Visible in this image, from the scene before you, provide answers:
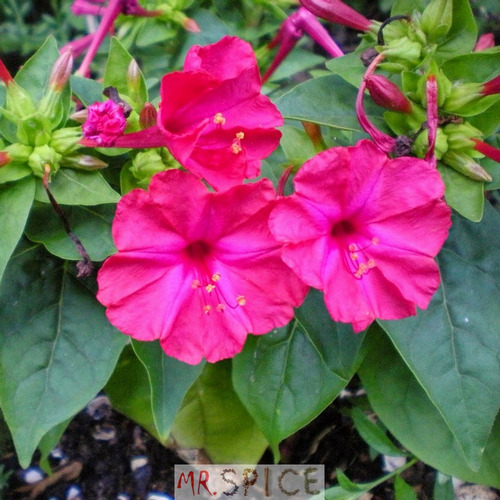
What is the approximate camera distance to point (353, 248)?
95cm

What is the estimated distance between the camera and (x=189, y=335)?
38.5 inches

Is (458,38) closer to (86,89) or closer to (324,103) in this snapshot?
(324,103)

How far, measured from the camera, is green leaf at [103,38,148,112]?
1041 mm

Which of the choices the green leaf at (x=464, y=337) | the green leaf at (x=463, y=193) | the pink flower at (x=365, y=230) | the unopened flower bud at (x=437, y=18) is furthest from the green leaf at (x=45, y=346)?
the unopened flower bud at (x=437, y=18)

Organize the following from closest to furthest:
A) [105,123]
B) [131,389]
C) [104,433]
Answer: [105,123], [131,389], [104,433]

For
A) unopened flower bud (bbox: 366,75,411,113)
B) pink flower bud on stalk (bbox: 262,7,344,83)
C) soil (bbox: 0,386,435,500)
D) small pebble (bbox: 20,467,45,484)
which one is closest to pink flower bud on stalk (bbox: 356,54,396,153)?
unopened flower bud (bbox: 366,75,411,113)

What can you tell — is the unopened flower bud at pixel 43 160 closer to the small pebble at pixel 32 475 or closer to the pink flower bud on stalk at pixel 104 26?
the pink flower bud on stalk at pixel 104 26

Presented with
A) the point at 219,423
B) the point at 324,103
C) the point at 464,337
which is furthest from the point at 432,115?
the point at 219,423

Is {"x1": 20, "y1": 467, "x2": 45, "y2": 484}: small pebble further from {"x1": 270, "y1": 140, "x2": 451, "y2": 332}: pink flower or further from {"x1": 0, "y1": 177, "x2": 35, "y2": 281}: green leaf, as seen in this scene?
{"x1": 270, "y1": 140, "x2": 451, "y2": 332}: pink flower

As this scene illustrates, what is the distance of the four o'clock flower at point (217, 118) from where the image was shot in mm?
895

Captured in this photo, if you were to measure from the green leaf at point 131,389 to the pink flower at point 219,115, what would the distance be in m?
0.64

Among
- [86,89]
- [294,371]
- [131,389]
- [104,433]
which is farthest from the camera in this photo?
[104,433]

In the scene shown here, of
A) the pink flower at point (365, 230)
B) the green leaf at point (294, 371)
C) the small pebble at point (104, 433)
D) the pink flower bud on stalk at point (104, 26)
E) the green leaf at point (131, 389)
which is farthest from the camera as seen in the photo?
the small pebble at point (104, 433)

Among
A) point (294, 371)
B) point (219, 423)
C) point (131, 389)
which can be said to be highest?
point (294, 371)
